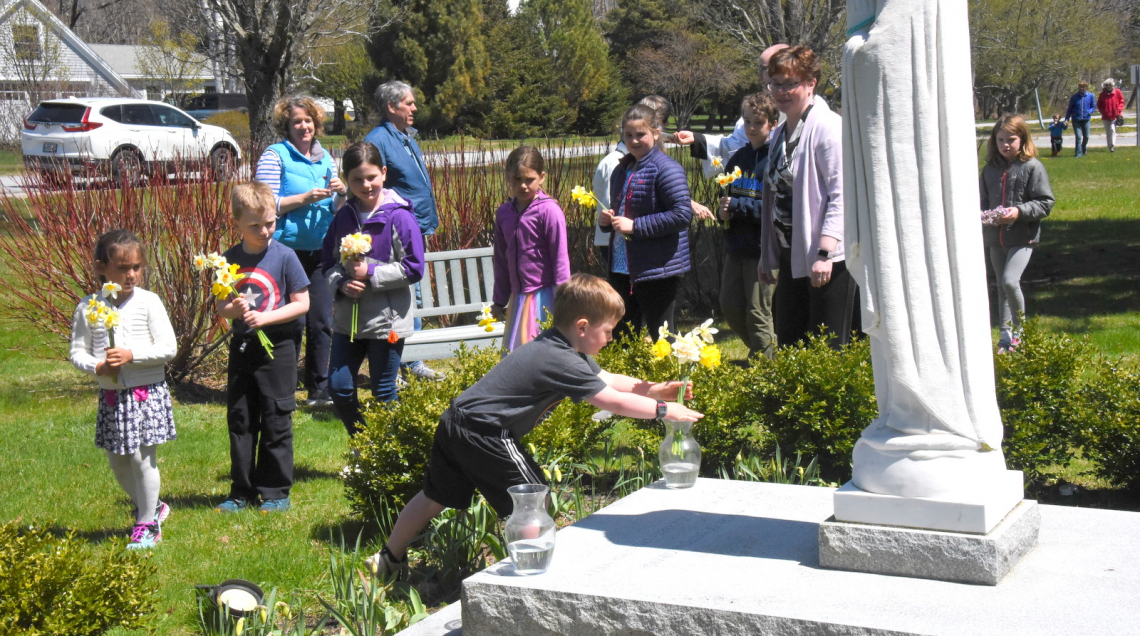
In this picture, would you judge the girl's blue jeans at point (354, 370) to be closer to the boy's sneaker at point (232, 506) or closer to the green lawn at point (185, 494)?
the green lawn at point (185, 494)

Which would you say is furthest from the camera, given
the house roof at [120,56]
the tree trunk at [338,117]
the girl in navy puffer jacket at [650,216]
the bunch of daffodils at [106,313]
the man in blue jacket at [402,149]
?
the house roof at [120,56]

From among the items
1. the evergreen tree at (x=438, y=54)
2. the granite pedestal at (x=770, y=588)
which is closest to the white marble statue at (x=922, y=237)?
the granite pedestal at (x=770, y=588)

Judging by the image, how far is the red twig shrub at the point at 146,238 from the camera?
783 centimetres

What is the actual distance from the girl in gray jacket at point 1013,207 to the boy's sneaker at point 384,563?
4988mm

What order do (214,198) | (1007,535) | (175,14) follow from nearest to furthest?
(1007,535) < (214,198) < (175,14)

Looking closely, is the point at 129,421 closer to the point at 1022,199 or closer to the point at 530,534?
the point at 530,534

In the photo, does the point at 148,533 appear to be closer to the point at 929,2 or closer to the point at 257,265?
the point at 257,265

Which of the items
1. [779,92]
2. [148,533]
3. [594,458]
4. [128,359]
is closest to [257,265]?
[128,359]

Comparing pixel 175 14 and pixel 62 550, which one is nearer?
pixel 62 550

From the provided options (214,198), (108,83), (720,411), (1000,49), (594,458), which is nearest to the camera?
(720,411)

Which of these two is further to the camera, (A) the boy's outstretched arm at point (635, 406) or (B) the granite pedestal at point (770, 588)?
(A) the boy's outstretched arm at point (635, 406)

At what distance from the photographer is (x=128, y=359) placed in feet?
14.9

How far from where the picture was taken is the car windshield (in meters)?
22.1

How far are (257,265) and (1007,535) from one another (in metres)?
3.66
